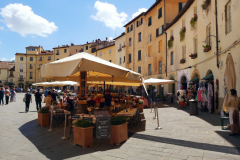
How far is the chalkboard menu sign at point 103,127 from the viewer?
530 centimetres

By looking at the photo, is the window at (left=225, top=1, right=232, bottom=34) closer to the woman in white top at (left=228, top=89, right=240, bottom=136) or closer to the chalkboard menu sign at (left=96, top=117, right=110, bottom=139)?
the woman in white top at (left=228, top=89, right=240, bottom=136)

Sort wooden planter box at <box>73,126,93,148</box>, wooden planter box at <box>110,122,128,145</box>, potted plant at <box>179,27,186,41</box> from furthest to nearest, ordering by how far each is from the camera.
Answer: potted plant at <box>179,27,186,41</box>, wooden planter box at <box>110,122,128,145</box>, wooden planter box at <box>73,126,93,148</box>

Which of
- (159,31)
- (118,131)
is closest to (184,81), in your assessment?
(159,31)

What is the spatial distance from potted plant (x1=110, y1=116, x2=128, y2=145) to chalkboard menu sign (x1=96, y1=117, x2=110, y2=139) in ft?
0.75

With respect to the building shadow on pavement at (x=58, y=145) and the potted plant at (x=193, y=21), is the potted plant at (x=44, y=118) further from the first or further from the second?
the potted plant at (x=193, y=21)

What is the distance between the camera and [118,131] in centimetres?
560

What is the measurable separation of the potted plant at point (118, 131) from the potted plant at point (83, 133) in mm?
639

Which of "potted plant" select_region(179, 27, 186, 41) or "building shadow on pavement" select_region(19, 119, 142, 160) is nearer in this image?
"building shadow on pavement" select_region(19, 119, 142, 160)

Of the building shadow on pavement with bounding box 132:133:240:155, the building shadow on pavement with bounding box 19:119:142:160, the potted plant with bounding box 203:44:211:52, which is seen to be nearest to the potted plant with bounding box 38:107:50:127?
the building shadow on pavement with bounding box 19:119:142:160

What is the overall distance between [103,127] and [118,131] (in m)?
0.50

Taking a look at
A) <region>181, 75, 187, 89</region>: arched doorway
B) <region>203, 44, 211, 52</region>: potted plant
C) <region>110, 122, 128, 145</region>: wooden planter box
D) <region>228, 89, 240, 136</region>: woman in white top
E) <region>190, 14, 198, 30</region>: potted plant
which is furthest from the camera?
<region>181, 75, 187, 89</region>: arched doorway

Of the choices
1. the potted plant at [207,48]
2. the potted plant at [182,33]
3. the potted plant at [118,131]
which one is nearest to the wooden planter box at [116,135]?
the potted plant at [118,131]

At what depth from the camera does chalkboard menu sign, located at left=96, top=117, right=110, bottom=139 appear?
5.30 meters

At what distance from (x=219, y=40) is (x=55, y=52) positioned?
59.2 metres
